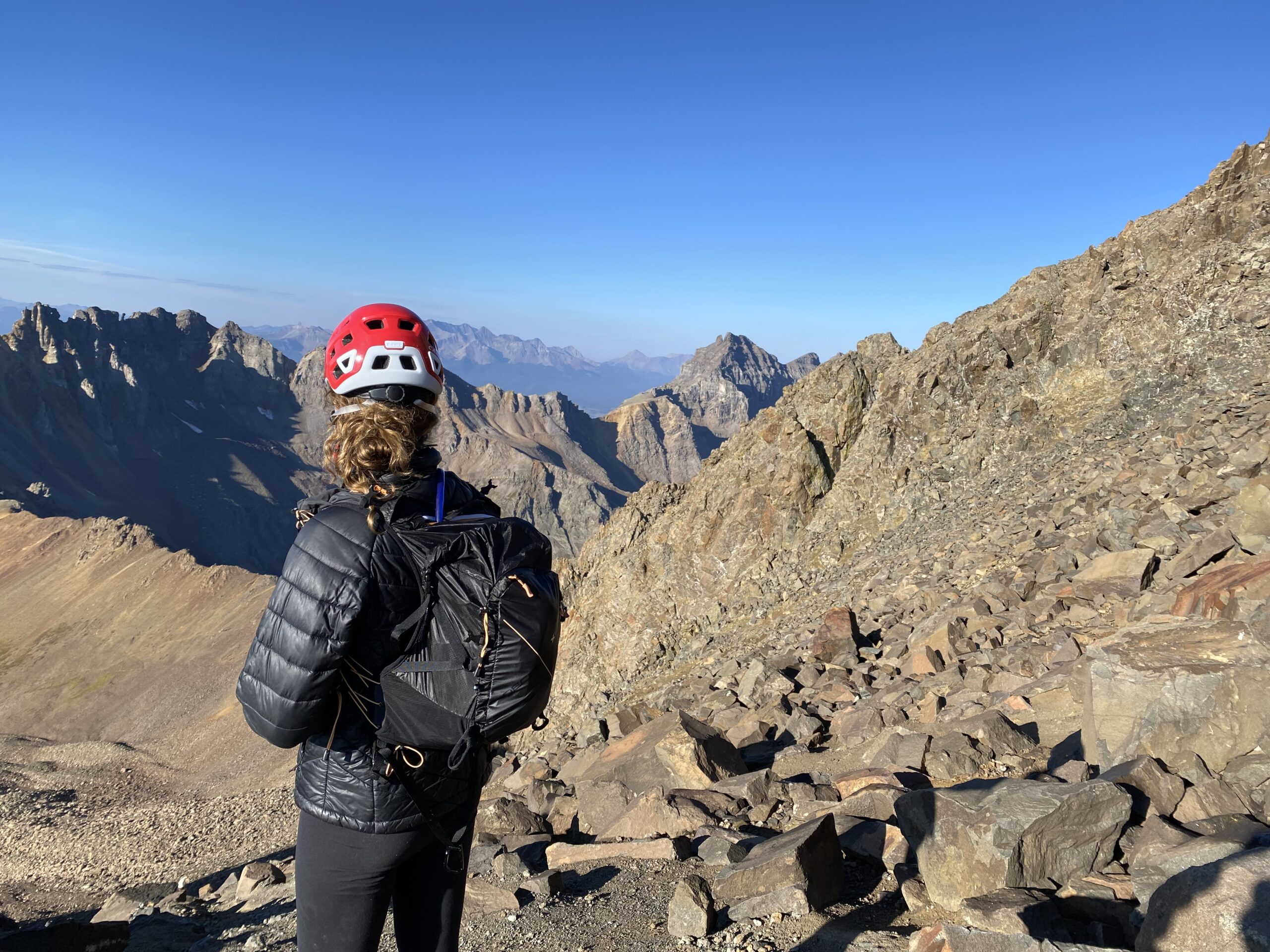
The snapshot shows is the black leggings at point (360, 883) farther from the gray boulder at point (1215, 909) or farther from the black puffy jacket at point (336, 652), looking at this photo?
the gray boulder at point (1215, 909)

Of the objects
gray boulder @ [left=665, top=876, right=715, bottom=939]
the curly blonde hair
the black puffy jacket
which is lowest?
gray boulder @ [left=665, top=876, right=715, bottom=939]

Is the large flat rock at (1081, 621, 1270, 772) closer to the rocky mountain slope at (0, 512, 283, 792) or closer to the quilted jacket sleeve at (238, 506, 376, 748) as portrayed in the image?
the quilted jacket sleeve at (238, 506, 376, 748)

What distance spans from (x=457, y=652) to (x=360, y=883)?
3.43 feet

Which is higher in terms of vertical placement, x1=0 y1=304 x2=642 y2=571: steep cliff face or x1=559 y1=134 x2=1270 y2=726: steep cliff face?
x1=559 y1=134 x2=1270 y2=726: steep cliff face

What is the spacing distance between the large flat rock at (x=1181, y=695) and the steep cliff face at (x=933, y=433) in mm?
11694

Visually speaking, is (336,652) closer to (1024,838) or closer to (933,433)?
(1024,838)

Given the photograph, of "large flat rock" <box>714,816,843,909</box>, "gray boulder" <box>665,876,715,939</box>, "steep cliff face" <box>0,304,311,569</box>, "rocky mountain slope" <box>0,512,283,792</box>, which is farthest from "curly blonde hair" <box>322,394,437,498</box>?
"steep cliff face" <box>0,304,311,569</box>

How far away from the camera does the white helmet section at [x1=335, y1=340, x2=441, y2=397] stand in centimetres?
333

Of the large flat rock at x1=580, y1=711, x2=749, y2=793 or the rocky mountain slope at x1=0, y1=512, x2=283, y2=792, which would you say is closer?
the large flat rock at x1=580, y1=711, x2=749, y2=793

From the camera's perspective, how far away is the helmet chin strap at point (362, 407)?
10.8 feet

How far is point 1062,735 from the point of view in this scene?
7664 millimetres

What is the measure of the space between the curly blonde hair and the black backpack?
0.89ft

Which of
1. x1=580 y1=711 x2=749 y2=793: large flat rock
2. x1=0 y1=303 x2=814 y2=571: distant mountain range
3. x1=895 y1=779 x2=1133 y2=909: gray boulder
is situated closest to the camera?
x1=895 y1=779 x2=1133 y2=909: gray boulder

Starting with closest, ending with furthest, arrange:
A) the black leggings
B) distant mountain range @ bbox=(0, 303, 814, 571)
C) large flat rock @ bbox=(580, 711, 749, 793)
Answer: the black leggings, large flat rock @ bbox=(580, 711, 749, 793), distant mountain range @ bbox=(0, 303, 814, 571)
